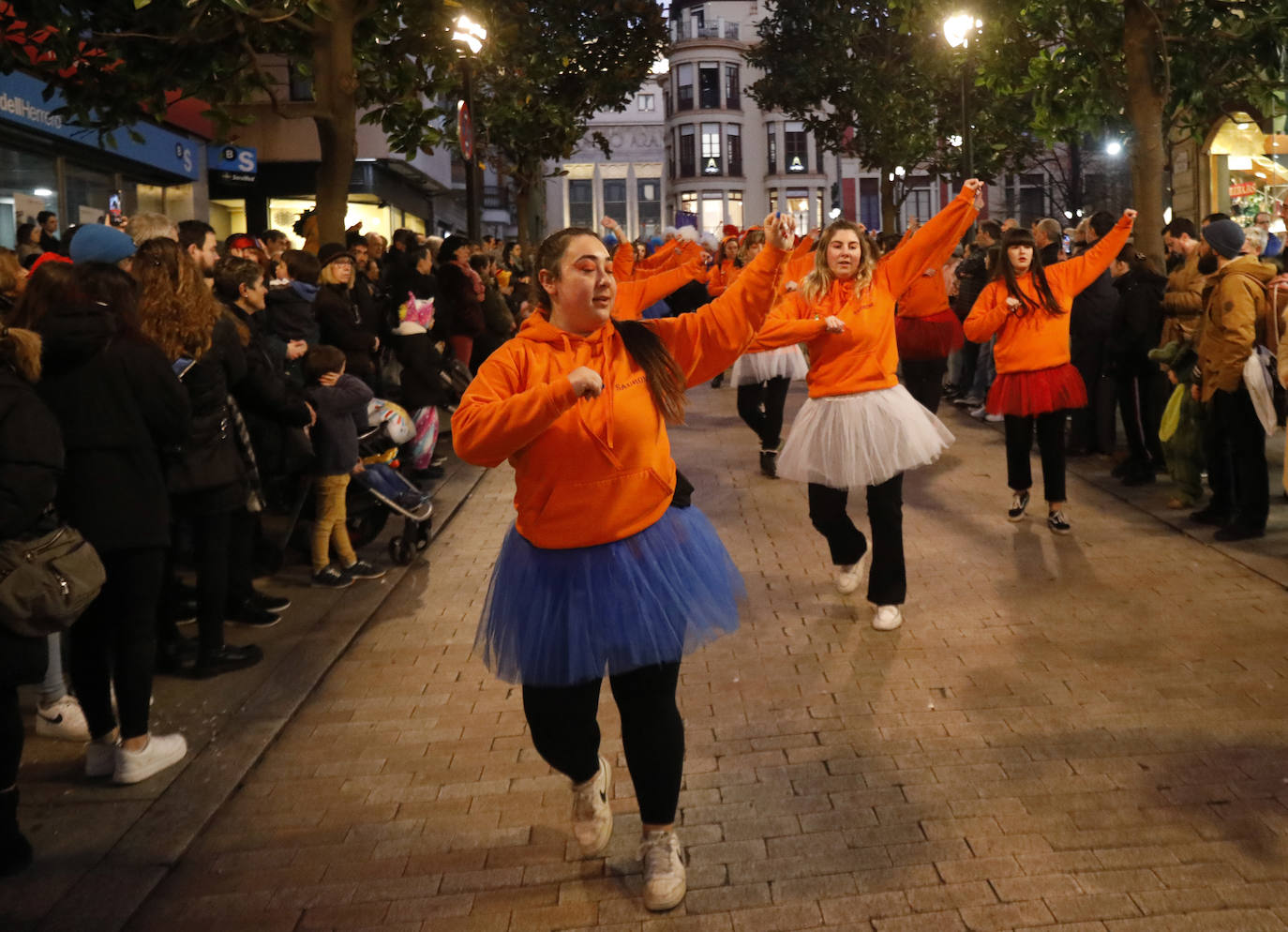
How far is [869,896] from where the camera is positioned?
154 inches

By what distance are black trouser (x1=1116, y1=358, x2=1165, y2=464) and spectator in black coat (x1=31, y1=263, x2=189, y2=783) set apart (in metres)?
8.24

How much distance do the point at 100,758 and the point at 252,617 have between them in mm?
2194

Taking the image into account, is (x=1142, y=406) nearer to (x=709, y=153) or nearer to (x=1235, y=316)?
(x=1235, y=316)

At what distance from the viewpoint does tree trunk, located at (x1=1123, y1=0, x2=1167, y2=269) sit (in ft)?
43.4

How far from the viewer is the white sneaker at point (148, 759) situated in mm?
5074

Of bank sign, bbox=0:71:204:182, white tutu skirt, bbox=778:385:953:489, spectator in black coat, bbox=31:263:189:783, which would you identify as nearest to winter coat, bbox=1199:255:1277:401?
white tutu skirt, bbox=778:385:953:489

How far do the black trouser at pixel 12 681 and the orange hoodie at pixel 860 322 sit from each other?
3.83 meters

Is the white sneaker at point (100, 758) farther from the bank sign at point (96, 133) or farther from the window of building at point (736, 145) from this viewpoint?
the window of building at point (736, 145)

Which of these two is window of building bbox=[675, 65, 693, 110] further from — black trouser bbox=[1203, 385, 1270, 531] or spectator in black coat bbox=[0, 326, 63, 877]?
spectator in black coat bbox=[0, 326, 63, 877]

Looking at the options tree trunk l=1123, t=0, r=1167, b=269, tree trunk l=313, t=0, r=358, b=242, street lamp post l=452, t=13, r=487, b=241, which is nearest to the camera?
tree trunk l=313, t=0, r=358, b=242

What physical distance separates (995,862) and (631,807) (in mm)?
1303

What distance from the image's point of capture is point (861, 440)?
273 inches

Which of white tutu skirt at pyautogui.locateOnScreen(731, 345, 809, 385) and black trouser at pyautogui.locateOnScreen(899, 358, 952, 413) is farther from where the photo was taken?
white tutu skirt at pyautogui.locateOnScreen(731, 345, 809, 385)

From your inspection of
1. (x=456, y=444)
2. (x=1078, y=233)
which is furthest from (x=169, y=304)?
(x=1078, y=233)
